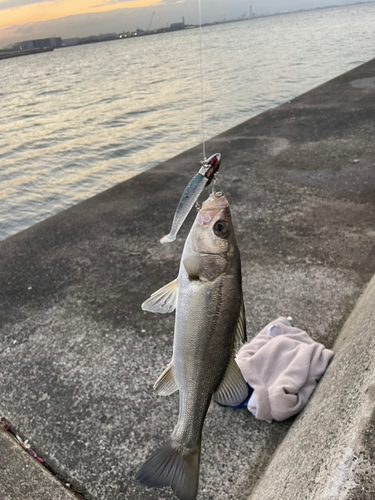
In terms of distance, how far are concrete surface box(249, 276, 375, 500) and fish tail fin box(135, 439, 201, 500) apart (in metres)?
0.40

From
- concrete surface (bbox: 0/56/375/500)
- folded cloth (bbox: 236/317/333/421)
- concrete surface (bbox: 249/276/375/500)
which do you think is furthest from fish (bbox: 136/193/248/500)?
folded cloth (bbox: 236/317/333/421)

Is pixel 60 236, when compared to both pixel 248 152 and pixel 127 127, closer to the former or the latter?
pixel 248 152

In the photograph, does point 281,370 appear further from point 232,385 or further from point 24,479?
point 24,479

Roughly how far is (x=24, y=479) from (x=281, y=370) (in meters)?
1.73

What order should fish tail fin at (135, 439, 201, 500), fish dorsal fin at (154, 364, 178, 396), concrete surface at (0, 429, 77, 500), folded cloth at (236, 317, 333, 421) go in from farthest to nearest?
folded cloth at (236, 317, 333, 421) → concrete surface at (0, 429, 77, 500) → fish dorsal fin at (154, 364, 178, 396) → fish tail fin at (135, 439, 201, 500)

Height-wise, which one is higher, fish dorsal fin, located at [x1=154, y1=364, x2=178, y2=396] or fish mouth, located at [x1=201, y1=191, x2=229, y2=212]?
fish mouth, located at [x1=201, y1=191, x2=229, y2=212]

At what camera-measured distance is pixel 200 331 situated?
174 cm

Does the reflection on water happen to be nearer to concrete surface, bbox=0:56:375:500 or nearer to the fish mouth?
concrete surface, bbox=0:56:375:500

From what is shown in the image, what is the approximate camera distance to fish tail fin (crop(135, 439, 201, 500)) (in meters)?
1.81

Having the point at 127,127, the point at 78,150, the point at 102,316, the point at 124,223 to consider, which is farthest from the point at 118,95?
the point at 102,316

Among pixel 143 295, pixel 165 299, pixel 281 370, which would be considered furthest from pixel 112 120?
pixel 165 299

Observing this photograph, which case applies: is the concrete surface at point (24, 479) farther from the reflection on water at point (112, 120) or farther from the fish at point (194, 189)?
the reflection on water at point (112, 120)

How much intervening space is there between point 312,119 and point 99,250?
6.13 m

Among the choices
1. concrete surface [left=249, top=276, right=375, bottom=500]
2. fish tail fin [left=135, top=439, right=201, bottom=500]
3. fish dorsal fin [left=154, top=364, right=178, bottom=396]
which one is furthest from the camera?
fish dorsal fin [left=154, top=364, right=178, bottom=396]
